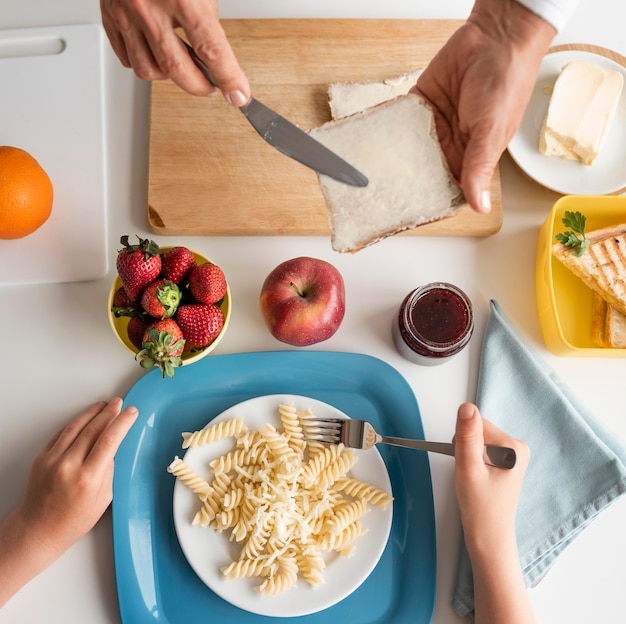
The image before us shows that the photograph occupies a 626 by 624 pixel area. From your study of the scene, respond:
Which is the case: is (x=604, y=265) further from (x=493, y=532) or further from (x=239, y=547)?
(x=239, y=547)

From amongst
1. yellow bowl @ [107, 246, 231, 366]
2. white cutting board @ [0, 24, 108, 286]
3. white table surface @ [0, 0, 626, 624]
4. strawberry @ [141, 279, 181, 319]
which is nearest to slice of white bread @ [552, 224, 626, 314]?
white table surface @ [0, 0, 626, 624]

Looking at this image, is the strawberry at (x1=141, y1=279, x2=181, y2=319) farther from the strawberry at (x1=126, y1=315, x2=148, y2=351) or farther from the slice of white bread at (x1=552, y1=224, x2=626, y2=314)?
the slice of white bread at (x1=552, y1=224, x2=626, y2=314)

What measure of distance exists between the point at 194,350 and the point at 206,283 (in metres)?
0.18

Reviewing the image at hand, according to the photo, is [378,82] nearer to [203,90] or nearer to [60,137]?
[203,90]

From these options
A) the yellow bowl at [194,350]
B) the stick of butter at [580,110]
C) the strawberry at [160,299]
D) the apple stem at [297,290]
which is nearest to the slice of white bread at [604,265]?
the stick of butter at [580,110]

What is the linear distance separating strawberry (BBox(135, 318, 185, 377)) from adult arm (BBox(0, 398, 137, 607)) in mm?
155

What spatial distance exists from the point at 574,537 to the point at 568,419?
29cm

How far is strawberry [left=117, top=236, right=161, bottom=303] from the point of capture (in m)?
1.40

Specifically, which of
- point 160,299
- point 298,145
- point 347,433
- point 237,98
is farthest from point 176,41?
point 347,433

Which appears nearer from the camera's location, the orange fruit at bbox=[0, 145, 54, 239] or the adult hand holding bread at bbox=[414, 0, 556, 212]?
the adult hand holding bread at bbox=[414, 0, 556, 212]

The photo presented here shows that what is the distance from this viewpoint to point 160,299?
140 centimetres

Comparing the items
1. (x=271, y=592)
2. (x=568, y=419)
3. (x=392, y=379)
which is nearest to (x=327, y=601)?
(x=271, y=592)

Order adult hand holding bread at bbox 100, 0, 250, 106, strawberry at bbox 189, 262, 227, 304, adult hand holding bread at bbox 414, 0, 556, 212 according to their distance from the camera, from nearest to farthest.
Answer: adult hand holding bread at bbox 100, 0, 250, 106, adult hand holding bread at bbox 414, 0, 556, 212, strawberry at bbox 189, 262, 227, 304

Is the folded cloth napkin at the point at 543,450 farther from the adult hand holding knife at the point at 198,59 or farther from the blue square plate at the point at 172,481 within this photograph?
the adult hand holding knife at the point at 198,59
